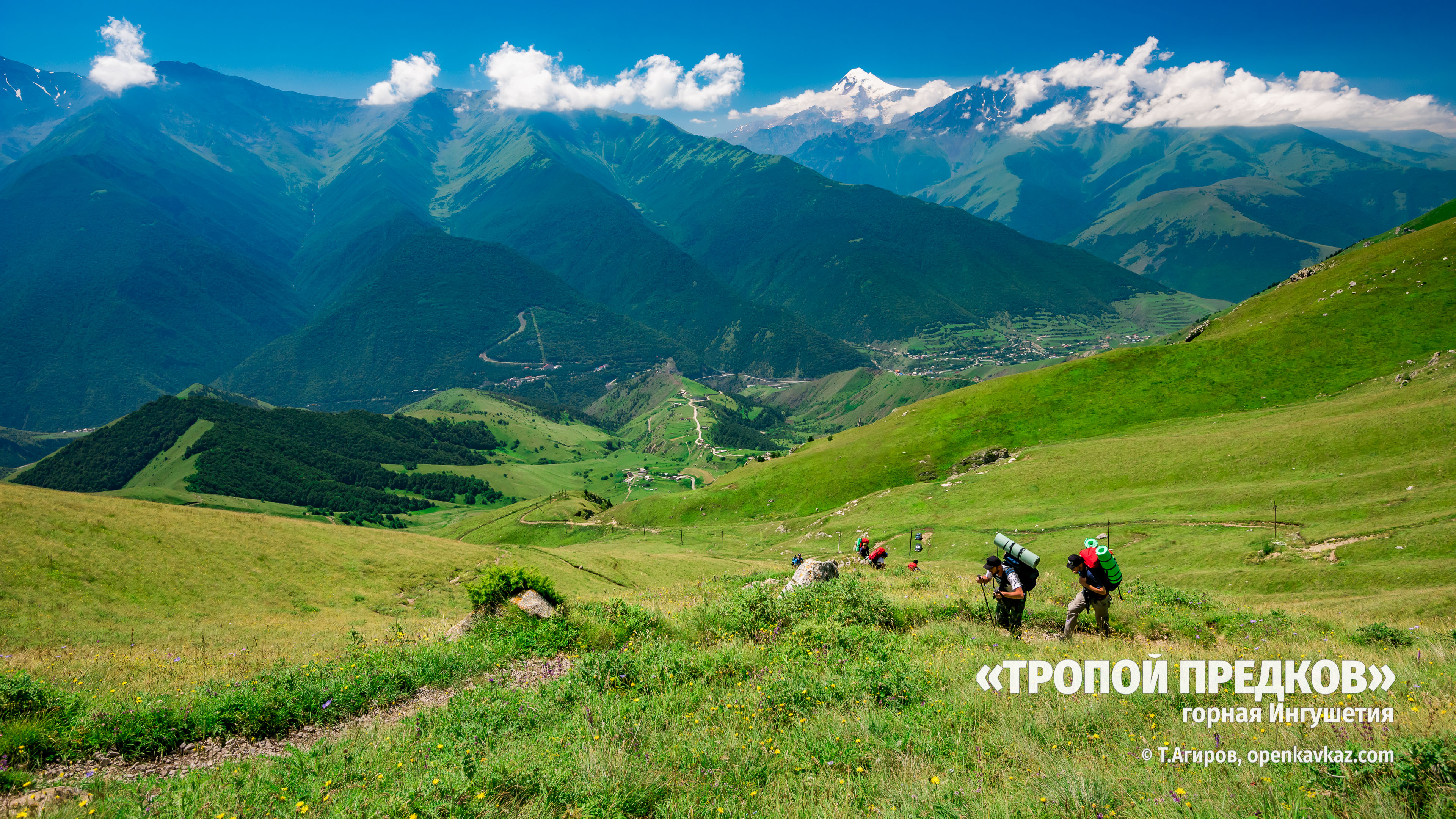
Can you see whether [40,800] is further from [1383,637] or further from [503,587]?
[1383,637]

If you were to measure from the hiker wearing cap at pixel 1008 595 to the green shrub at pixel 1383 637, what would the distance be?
23.4 ft

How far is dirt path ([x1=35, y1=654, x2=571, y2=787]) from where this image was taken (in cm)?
817

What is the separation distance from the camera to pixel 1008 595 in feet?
44.4

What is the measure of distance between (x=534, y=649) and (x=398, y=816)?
7.06 meters

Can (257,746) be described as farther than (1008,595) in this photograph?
No

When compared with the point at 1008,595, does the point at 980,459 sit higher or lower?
higher

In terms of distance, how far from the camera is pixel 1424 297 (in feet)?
228

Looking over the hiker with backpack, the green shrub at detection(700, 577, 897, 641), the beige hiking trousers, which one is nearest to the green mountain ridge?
the hiker with backpack

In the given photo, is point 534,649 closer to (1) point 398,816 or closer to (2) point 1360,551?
(1) point 398,816

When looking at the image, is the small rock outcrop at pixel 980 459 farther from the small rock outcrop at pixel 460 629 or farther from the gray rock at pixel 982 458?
the small rock outcrop at pixel 460 629

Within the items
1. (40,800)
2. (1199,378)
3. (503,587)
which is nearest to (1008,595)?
(503,587)

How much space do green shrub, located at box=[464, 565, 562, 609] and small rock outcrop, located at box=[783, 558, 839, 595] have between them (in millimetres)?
7194

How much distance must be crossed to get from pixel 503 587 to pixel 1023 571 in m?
14.1

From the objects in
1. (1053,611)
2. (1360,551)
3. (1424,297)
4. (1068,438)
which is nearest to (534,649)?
(1053,611)
